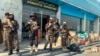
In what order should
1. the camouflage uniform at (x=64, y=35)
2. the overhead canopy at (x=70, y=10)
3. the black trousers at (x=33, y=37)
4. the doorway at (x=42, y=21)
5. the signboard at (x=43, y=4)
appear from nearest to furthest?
the black trousers at (x=33, y=37) → the camouflage uniform at (x=64, y=35) → the signboard at (x=43, y=4) → the doorway at (x=42, y=21) → the overhead canopy at (x=70, y=10)

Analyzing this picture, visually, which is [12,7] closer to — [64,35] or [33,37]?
[64,35]

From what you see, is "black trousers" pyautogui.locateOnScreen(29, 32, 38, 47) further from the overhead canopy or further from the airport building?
the overhead canopy

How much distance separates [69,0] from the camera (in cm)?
2717

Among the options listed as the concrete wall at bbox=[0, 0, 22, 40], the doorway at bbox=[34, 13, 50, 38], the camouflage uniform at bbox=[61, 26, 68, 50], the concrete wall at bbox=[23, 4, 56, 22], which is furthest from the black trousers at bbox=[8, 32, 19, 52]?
the doorway at bbox=[34, 13, 50, 38]

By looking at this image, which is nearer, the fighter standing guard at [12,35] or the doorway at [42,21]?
the fighter standing guard at [12,35]

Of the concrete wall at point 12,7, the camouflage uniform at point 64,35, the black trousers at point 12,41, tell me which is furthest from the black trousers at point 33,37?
the concrete wall at point 12,7

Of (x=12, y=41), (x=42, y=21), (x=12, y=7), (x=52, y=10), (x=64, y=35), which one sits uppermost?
(x=52, y=10)

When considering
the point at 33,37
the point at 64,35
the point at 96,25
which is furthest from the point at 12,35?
the point at 96,25

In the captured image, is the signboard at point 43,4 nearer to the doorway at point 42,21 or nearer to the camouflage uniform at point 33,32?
the doorway at point 42,21

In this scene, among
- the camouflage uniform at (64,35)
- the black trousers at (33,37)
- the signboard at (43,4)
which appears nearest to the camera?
the black trousers at (33,37)

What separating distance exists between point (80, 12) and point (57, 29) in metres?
19.0

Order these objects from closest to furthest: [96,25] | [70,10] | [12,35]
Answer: [12,35] → [70,10] → [96,25]

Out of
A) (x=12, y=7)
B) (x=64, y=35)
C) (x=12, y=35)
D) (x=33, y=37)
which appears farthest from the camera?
(x=12, y=7)

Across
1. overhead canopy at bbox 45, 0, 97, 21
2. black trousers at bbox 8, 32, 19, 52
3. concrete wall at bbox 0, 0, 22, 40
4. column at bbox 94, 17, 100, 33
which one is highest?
overhead canopy at bbox 45, 0, 97, 21
